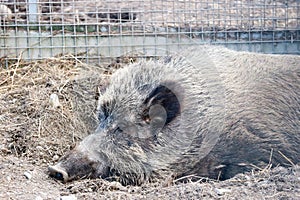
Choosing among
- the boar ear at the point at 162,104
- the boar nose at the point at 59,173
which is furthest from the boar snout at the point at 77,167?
the boar ear at the point at 162,104

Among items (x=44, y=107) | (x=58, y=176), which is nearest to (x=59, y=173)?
(x=58, y=176)

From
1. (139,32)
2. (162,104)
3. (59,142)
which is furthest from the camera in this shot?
(139,32)

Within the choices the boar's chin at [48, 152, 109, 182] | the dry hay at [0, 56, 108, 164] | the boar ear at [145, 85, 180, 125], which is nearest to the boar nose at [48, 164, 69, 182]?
the boar's chin at [48, 152, 109, 182]

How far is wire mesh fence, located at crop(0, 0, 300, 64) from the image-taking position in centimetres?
606

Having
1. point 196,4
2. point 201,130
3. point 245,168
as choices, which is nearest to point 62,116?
point 201,130

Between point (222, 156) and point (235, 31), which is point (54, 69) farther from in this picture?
point (222, 156)

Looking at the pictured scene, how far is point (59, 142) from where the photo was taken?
4715mm

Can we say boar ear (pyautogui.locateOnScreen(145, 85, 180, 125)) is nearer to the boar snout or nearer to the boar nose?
the boar snout

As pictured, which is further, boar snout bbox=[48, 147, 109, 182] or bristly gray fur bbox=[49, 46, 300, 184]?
bristly gray fur bbox=[49, 46, 300, 184]

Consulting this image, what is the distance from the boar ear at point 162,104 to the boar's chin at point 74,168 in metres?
0.53

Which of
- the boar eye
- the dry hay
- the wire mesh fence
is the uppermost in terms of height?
the wire mesh fence

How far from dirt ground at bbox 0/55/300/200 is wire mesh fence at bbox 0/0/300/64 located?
17 centimetres

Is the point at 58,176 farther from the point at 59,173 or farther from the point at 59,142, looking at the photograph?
the point at 59,142

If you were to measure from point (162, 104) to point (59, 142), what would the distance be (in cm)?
105
